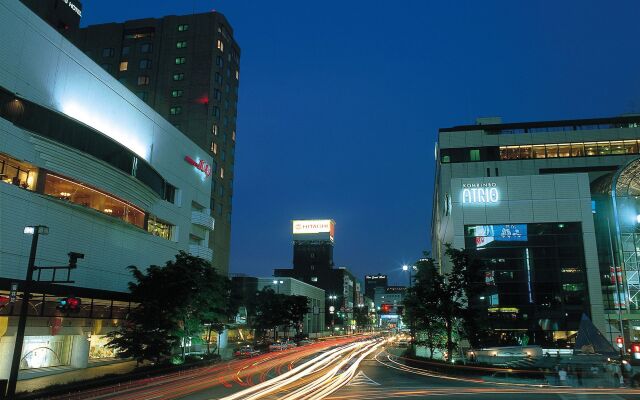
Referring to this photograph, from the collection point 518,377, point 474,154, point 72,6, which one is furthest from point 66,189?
point 72,6

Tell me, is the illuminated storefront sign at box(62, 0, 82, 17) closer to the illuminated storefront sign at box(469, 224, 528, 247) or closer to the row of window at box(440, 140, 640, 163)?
the row of window at box(440, 140, 640, 163)

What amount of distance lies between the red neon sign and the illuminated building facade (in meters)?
9.67

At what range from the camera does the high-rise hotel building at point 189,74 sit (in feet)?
Answer: 310

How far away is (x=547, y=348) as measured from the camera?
198 feet

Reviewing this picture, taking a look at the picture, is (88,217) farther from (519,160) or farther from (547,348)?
(519,160)

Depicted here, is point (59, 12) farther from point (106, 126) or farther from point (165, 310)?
point (165, 310)

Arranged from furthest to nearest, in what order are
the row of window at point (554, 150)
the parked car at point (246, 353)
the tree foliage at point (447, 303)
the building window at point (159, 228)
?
the row of window at point (554, 150)
the parked car at point (246, 353)
the building window at point (159, 228)
the tree foliage at point (447, 303)

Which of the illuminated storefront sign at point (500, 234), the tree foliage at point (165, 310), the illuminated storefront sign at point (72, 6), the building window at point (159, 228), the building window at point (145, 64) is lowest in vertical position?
the tree foliage at point (165, 310)

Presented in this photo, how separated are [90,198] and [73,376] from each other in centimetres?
1374

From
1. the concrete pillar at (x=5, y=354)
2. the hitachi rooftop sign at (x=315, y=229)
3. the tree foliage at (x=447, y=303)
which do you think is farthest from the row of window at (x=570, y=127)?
the hitachi rooftop sign at (x=315, y=229)

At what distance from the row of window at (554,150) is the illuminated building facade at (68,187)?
2161 inches

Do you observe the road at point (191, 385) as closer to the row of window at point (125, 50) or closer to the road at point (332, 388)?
the road at point (332, 388)

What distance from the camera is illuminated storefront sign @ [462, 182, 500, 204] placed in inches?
2670

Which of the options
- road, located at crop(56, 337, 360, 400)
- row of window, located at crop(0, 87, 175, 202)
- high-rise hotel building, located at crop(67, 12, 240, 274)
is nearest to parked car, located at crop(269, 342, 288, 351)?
high-rise hotel building, located at crop(67, 12, 240, 274)
